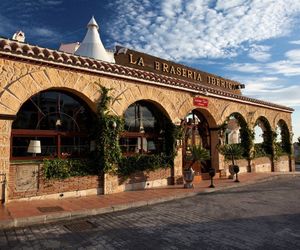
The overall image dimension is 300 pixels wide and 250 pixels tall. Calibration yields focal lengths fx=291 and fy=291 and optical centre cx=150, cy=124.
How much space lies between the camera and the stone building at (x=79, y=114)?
8.30 metres

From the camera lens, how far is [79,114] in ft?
33.8

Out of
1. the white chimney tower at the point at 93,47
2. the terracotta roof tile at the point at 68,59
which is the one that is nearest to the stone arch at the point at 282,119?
the terracotta roof tile at the point at 68,59

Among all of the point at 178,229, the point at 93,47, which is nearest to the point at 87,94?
the point at 178,229

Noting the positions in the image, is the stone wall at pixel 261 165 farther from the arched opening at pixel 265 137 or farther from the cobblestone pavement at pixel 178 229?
the cobblestone pavement at pixel 178 229

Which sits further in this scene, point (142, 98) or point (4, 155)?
point (142, 98)

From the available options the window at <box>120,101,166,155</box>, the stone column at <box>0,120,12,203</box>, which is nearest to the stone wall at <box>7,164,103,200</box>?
the stone column at <box>0,120,12,203</box>

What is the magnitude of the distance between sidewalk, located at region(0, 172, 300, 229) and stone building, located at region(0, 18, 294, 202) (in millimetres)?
571

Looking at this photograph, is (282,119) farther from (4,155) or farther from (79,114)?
(4,155)

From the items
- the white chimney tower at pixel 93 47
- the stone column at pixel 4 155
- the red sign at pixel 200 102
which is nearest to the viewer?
the stone column at pixel 4 155

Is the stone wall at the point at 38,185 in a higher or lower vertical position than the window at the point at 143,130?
lower

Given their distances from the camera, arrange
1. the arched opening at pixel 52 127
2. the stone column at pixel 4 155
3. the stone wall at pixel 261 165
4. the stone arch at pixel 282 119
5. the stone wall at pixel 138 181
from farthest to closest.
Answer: the stone arch at pixel 282 119, the stone wall at pixel 261 165, the stone wall at pixel 138 181, the arched opening at pixel 52 127, the stone column at pixel 4 155

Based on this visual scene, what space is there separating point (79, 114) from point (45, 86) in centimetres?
178

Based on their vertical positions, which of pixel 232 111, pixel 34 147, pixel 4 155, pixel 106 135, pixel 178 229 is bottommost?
pixel 178 229

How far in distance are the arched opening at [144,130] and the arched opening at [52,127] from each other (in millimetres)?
1763
